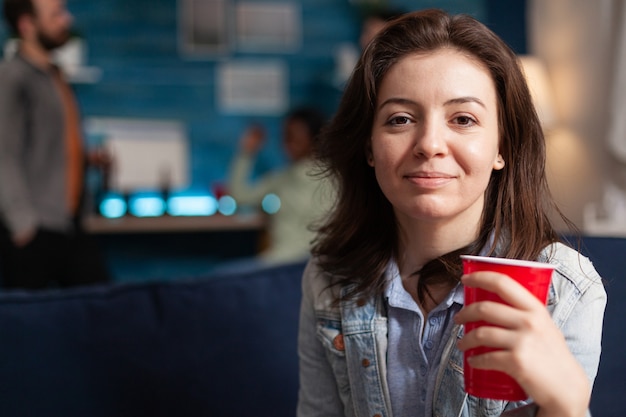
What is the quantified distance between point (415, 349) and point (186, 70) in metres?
4.16

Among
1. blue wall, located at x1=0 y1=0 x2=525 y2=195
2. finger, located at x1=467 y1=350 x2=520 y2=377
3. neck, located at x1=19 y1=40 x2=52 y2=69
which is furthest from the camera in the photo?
blue wall, located at x1=0 y1=0 x2=525 y2=195

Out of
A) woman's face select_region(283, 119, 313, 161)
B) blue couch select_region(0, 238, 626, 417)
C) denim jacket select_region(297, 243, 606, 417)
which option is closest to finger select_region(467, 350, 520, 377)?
denim jacket select_region(297, 243, 606, 417)

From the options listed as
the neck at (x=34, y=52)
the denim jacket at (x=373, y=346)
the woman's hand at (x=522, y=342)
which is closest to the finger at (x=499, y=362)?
the woman's hand at (x=522, y=342)

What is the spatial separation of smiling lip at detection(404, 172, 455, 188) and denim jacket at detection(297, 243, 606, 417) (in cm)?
18

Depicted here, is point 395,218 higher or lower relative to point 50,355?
higher

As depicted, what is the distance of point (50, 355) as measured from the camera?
1312 mm

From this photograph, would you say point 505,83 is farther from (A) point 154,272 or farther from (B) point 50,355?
(A) point 154,272

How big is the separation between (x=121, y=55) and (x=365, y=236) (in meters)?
4.03

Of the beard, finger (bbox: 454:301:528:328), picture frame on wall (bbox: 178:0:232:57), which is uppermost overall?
picture frame on wall (bbox: 178:0:232:57)

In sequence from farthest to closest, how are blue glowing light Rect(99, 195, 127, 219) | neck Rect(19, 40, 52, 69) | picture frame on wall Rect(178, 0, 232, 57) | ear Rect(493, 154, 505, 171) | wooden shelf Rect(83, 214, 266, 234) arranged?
picture frame on wall Rect(178, 0, 232, 57), blue glowing light Rect(99, 195, 127, 219), wooden shelf Rect(83, 214, 266, 234), neck Rect(19, 40, 52, 69), ear Rect(493, 154, 505, 171)

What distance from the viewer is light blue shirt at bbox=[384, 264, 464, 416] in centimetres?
101

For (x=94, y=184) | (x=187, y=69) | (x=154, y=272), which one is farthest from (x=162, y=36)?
(x=154, y=272)

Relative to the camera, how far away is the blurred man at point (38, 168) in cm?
281

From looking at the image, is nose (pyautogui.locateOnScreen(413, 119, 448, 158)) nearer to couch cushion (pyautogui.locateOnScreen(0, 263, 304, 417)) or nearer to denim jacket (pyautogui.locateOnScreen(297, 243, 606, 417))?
denim jacket (pyautogui.locateOnScreen(297, 243, 606, 417))
